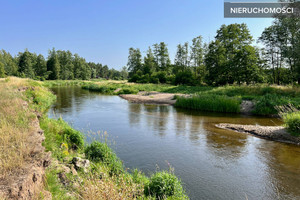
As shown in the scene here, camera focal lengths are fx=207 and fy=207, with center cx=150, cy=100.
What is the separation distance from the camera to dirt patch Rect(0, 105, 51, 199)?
10.4 feet

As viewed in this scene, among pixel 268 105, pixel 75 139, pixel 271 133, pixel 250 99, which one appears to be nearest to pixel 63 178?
pixel 75 139

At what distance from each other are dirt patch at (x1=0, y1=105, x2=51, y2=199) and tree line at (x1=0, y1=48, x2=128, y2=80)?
56.2 meters

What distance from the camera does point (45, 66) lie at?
249ft

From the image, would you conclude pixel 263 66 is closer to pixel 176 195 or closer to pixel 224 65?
pixel 224 65

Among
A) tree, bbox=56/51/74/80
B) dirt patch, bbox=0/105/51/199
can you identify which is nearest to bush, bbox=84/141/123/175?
dirt patch, bbox=0/105/51/199

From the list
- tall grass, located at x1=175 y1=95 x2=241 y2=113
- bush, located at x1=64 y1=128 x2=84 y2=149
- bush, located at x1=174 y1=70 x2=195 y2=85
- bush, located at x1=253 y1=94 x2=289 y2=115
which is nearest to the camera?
bush, located at x1=64 y1=128 x2=84 y2=149

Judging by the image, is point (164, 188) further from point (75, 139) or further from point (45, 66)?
point (45, 66)

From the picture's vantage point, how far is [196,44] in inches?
2053

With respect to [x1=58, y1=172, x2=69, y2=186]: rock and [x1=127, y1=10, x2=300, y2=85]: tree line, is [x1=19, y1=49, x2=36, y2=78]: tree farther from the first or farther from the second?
[x1=58, y1=172, x2=69, y2=186]: rock

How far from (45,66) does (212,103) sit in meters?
72.1

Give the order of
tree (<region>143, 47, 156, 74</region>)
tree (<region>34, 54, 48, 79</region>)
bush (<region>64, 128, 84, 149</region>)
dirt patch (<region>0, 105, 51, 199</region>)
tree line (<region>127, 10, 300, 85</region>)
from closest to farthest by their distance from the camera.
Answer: dirt patch (<region>0, 105, 51, 199</region>)
bush (<region>64, 128, 84, 149</region>)
tree line (<region>127, 10, 300, 85</region>)
tree (<region>143, 47, 156, 74</region>)
tree (<region>34, 54, 48, 79</region>)

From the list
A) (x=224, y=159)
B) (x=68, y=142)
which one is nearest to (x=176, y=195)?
(x=224, y=159)

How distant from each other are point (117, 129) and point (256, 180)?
28.3 ft

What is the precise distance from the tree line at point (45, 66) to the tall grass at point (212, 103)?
157ft
